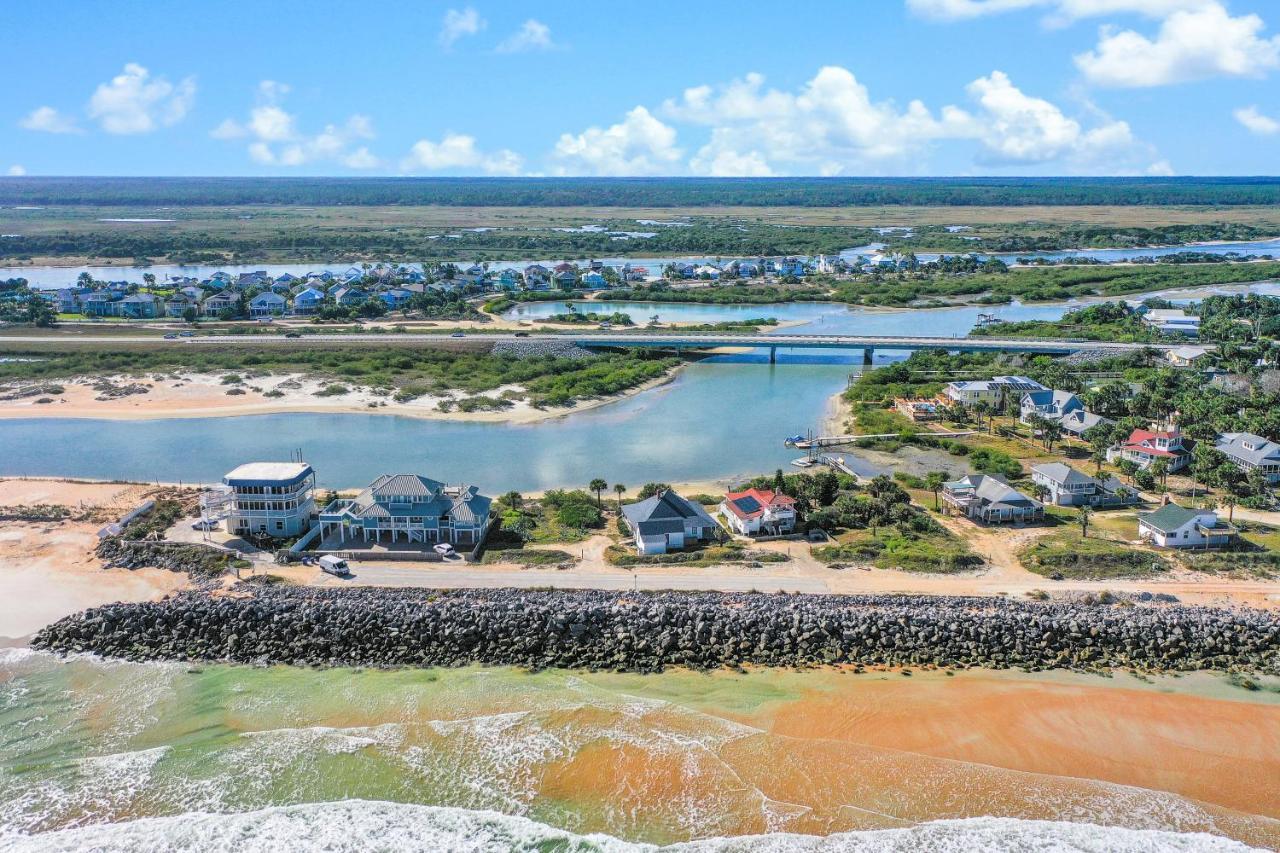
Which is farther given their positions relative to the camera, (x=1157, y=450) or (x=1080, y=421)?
(x=1080, y=421)

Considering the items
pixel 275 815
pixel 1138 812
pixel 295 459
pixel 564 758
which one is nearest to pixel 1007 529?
pixel 1138 812

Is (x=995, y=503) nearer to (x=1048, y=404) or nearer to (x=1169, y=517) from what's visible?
(x=1169, y=517)

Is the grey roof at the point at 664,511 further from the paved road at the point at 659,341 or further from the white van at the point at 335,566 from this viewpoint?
the paved road at the point at 659,341

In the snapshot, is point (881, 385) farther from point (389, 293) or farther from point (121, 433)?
point (389, 293)

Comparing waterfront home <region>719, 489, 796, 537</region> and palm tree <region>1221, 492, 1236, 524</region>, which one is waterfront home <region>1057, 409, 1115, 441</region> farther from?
waterfront home <region>719, 489, 796, 537</region>

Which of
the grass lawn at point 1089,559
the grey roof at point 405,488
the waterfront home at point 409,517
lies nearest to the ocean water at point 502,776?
the grass lawn at point 1089,559

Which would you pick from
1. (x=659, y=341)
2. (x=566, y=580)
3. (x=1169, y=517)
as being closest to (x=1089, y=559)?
(x=1169, y=517)
